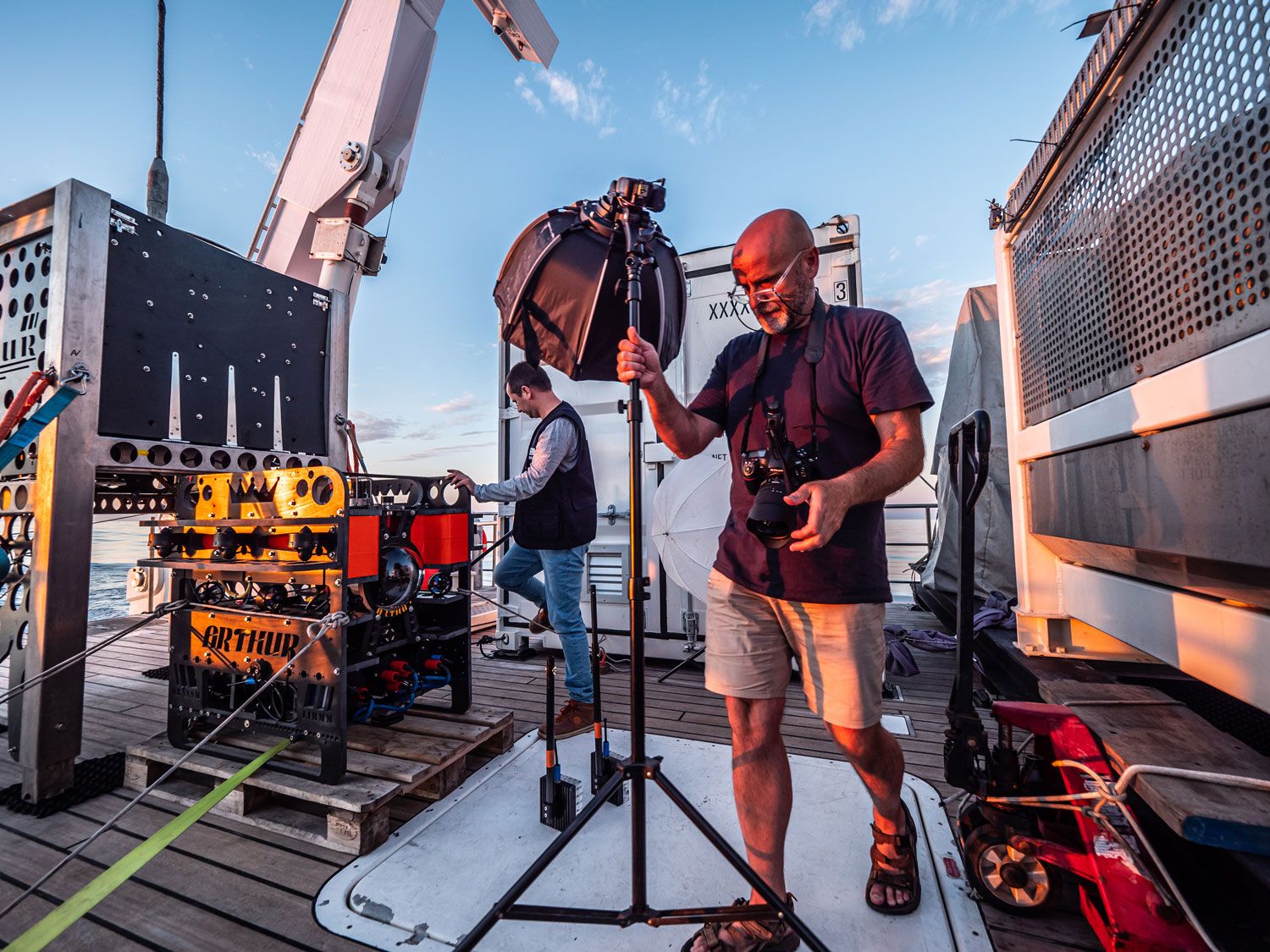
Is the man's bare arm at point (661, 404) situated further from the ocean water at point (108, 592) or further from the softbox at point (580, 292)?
the ocean water at point (108, 592)

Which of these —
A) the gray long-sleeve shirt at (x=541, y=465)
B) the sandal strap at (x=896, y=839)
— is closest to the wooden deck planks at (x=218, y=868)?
the sandal strap at (x=896, y=839)

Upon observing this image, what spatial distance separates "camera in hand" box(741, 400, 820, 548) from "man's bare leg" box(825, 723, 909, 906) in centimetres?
65

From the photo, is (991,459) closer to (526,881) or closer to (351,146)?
(526,881)

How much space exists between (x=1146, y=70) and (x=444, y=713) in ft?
12.6

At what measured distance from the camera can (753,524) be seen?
47.5 inches

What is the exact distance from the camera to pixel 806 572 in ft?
4.84

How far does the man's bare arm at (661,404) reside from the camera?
1352 millimetres

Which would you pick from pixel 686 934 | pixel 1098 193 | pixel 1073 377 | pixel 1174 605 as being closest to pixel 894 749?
pixel 686 934

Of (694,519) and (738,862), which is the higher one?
(694,519)

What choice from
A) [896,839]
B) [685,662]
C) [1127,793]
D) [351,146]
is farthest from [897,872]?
[351,146]

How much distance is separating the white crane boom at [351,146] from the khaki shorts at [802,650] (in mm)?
3961

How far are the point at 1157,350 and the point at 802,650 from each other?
1.64 meters

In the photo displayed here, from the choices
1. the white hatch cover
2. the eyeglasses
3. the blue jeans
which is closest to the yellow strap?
the white hatch cover

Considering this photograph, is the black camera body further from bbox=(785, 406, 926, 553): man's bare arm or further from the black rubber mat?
the black rubber mat
